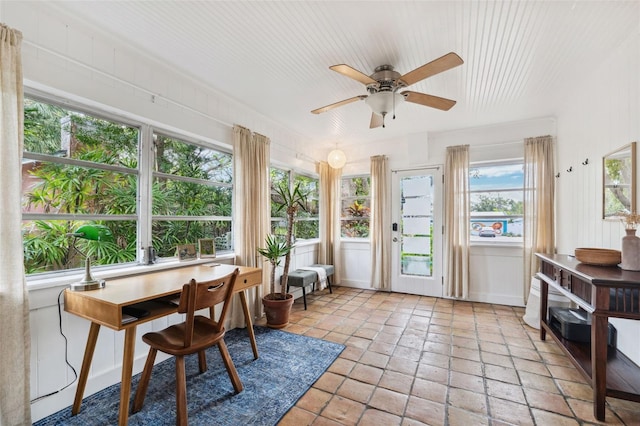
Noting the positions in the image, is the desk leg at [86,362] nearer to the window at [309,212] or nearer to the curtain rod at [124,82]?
the curtain rod at [124,82]

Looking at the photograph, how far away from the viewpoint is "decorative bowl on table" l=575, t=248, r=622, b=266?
2.00 meters

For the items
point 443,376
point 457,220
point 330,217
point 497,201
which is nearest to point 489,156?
point 497,201

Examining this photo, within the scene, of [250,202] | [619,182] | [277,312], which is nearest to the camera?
[619,182]

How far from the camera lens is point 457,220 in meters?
4.21

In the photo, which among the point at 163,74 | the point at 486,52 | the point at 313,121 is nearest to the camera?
the point at 486,52

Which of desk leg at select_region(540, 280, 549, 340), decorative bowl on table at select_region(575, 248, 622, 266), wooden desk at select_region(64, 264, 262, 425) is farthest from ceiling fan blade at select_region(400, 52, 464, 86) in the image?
desk leg at select_region(540, 280, 549, 340)

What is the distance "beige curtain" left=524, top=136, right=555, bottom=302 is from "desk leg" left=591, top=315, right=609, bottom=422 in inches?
90.5

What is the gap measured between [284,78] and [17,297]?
2.55 meters

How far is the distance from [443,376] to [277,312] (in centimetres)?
177

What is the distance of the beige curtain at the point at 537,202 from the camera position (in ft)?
12.1

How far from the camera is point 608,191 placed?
2359 millimetres

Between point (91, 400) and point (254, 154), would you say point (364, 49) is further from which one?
point (91, 400)

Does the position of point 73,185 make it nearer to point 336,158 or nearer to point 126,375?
point 126,375

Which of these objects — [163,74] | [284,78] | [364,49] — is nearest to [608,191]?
[364,49]
